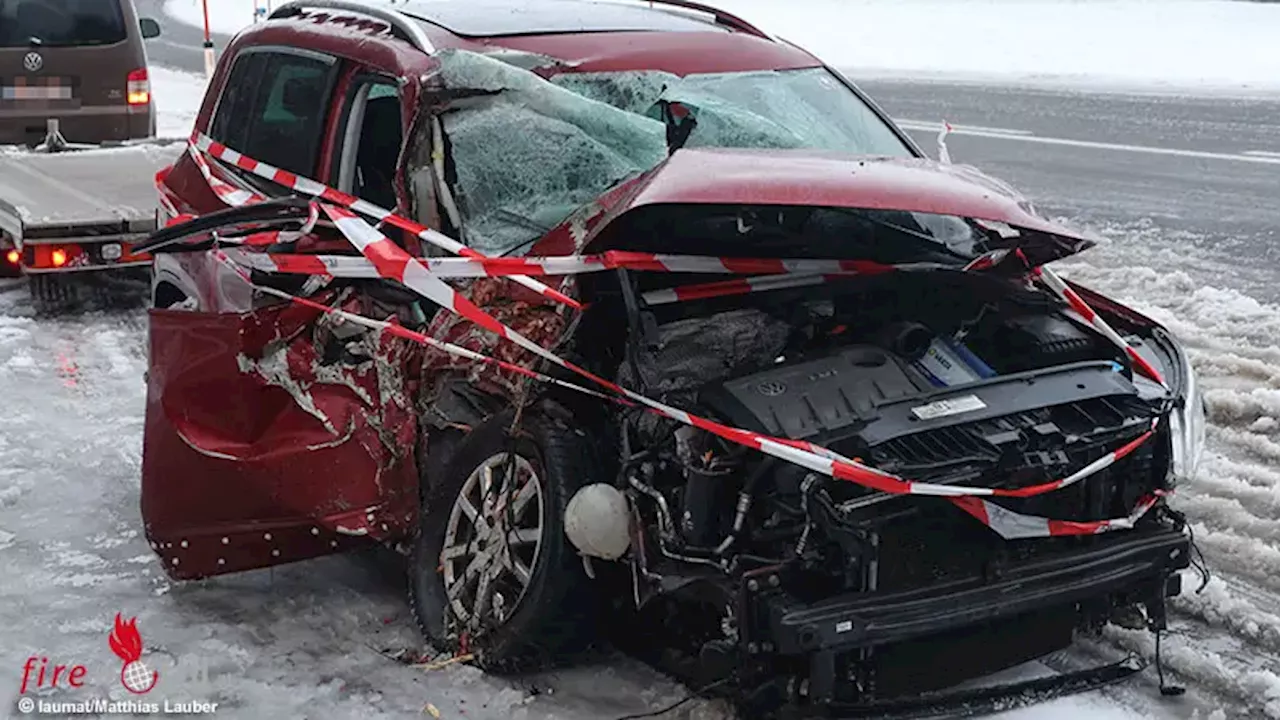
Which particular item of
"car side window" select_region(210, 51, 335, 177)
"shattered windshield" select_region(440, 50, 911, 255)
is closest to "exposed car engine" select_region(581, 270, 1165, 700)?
"shattered windshield" select_region(440, 50, 911, 255)

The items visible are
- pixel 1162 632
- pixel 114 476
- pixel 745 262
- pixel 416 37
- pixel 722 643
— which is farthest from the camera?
pixel 114 476

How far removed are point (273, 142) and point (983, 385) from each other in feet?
9.85

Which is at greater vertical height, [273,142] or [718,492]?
[273,142]

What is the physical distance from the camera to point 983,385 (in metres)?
3.82

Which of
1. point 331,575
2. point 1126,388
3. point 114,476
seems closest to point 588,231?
point 1126,388

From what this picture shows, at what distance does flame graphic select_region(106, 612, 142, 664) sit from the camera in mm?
4512

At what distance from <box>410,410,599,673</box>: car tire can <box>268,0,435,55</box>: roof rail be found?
58.2 inches

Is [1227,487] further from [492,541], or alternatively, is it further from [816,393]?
[492,541]

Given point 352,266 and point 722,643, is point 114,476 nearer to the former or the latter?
point 352,266

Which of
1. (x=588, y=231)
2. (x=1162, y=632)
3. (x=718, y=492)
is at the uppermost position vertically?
(x=588, y=231)

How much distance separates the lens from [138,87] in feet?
38.8

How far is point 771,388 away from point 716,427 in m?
0.24

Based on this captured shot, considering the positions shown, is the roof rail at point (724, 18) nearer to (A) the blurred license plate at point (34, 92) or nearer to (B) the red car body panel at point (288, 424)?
(B) the red car body panel at point (288, 424)

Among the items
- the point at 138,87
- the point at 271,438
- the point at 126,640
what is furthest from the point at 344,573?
the point at 138,87
